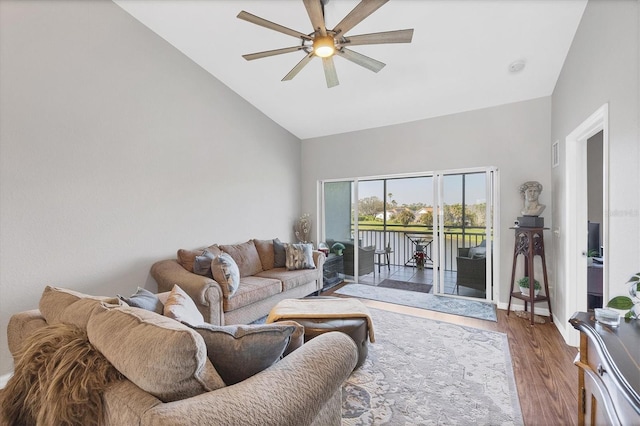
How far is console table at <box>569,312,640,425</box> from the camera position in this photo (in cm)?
84

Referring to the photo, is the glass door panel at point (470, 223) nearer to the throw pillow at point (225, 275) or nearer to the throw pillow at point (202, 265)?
the throw pillow at point (225, 275)

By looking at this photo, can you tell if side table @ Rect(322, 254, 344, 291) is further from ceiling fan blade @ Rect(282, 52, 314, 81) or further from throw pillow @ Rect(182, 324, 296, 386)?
throw pillow @ Rect(182, 324, 296, 386)

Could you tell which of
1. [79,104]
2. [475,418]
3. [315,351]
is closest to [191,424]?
[315,351]

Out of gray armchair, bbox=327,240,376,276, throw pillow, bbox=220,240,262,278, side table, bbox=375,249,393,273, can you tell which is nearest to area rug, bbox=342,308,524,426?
throw pillow, bbox=220,240,262,278

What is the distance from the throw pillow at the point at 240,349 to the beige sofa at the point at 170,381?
0.04 metres

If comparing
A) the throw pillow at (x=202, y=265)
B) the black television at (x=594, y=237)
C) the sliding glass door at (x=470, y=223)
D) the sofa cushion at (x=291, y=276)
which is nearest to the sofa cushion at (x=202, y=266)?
the throw pillow at (x=202, y=265)

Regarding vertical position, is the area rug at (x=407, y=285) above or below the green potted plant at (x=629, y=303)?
below

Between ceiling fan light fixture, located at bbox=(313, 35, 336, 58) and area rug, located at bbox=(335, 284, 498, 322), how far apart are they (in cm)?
330

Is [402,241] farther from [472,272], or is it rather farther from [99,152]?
[99,152]

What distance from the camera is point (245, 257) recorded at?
3.83 metres

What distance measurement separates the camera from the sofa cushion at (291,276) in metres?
3.66

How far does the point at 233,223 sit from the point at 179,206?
85 cm

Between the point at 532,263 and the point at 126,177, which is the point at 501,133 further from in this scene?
the point at 126,177

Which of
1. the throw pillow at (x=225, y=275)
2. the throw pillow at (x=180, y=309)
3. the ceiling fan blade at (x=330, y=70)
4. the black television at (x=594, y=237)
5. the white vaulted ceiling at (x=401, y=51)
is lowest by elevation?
the throw pillow at (x=225, y=275)
